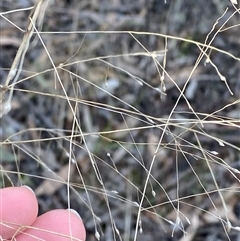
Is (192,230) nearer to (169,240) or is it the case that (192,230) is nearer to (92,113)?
(169,240)

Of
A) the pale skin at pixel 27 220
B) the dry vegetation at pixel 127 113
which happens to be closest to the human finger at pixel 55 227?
the pale skin at pixel 27 220

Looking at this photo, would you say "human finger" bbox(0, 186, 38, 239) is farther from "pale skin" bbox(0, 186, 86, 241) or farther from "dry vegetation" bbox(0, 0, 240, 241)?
"dry vegetation" bbox(0, 0, 240, 241)

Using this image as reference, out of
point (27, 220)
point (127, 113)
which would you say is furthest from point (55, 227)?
point (127, 113)

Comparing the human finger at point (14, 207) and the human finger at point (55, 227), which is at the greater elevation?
the human finger at point (14, 207)

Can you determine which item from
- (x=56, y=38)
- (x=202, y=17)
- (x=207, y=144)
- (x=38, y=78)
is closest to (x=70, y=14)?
(x=56, y=38)

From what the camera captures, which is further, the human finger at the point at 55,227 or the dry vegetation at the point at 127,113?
the dry vegetation at the point at 127,113

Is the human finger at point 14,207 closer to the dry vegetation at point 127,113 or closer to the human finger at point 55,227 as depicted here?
the human finger at point 55,227

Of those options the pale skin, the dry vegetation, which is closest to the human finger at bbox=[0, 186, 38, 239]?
the pale skin
